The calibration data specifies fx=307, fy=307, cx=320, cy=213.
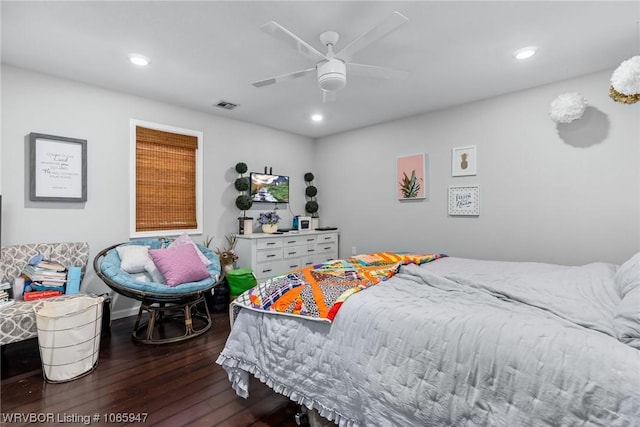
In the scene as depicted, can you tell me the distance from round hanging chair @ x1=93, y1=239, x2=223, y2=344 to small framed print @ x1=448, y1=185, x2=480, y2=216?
288 centimetres

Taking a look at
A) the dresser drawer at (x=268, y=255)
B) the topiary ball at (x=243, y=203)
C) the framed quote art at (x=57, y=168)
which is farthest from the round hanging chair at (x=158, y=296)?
the topiary ball at (x=243, y=203)

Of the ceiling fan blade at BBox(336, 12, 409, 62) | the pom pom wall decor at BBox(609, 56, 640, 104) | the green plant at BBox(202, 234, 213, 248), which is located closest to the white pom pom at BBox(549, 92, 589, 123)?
the pom pom wall decor at BBox(609, 56, 640, 104)

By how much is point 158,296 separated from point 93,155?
1732 millimetres

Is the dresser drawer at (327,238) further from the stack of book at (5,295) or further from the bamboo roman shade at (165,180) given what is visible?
the stack of book at (5,295)

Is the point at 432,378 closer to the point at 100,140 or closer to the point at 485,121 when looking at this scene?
the point at 485,121

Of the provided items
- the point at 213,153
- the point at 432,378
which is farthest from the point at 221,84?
the point at 432,378

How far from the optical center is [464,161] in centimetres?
374

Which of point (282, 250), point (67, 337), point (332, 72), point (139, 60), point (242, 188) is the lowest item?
point (67, 337)

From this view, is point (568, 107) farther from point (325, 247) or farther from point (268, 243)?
point (268, 243)

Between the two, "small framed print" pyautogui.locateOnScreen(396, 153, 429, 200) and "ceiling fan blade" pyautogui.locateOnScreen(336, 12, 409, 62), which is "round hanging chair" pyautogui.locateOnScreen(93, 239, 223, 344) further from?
"small framed print" pyautogui.locateOnScreen(396, 153, 429, 200)

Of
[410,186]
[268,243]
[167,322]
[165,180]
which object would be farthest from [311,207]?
[167,322]

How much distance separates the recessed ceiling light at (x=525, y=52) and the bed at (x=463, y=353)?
177 centimetres

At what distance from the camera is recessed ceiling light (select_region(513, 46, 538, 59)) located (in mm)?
2460

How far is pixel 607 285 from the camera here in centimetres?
175
